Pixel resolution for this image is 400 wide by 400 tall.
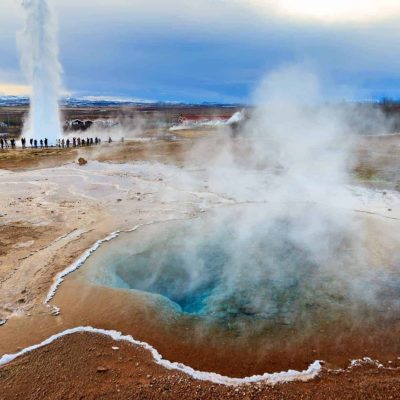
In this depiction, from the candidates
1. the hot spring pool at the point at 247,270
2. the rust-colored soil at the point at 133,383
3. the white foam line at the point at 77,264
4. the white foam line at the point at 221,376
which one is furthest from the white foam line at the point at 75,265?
the rust-colored soil at the point at 133,383

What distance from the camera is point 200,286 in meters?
6.59

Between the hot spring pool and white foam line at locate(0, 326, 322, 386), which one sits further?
the hot spring pool

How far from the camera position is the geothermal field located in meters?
4.36

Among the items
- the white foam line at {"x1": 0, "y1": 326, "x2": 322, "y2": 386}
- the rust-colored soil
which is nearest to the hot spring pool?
the white foam line at {"x1": 0, "y1": 326, "x2": 322, "y2": 386}

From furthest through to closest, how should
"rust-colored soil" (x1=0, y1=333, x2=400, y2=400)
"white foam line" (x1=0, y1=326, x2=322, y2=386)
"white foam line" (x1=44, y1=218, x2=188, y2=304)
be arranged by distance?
"white foam line" (x1=44, y1=218, x2=188, y2=304)
"white foam line" (x1=0, y1=326, x2=322, y2=386)
"rust-colored soil" (x1=0, y1=333, x2=400, y2=400)

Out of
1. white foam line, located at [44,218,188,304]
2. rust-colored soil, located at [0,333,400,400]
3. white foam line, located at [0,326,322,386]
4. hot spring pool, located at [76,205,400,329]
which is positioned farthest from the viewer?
white foam line, located at [44,218,188,304]

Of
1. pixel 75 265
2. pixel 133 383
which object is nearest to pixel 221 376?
pixel 133 383

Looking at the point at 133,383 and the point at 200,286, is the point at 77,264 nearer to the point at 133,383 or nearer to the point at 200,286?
the point at 200,286

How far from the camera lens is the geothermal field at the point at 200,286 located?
436 cm

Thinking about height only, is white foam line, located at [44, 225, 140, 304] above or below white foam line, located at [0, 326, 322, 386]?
→ above

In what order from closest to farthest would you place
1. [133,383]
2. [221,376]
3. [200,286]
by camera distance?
[133,383] → [221,376] → [200,286]

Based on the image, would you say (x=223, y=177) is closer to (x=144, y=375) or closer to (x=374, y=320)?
(x=374, y=320)

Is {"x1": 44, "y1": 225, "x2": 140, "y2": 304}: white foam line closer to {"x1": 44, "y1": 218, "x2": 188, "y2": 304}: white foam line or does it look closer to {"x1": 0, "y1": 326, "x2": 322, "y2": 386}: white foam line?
{"x1": 44, "y1": 218, "x2": 188, "y2": 304}: white foam line

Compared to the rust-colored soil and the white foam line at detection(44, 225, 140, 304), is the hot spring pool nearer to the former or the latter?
the white foam line at detection(44, 225, 140, 304)
